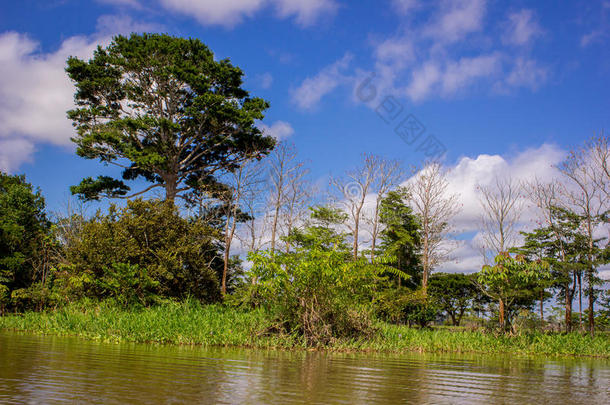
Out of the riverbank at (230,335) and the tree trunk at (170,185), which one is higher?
the tree trunk at (170,185)

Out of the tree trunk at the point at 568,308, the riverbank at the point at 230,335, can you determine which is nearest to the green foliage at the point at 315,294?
the riverbank at the point at 230,335

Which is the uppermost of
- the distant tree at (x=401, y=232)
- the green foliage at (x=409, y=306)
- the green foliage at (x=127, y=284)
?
the distant tree at (x=401, y=232)

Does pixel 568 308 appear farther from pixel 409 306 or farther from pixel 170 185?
pixel 170 185

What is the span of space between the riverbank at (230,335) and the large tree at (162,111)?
1034 centimetres

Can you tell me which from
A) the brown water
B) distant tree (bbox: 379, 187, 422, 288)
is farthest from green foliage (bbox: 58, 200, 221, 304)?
distant tree (bbox: 379, 187, 422, 288)

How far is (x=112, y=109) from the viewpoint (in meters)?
24.1

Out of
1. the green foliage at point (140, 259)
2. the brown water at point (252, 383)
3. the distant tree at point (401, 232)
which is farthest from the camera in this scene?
the distant tree at point (401, 232)

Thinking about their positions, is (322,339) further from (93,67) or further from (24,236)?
(24,236)

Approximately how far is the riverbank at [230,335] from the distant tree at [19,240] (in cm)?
1019

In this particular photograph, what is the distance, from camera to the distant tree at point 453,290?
33.2 m

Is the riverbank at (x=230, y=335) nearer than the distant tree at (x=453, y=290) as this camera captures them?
Yes

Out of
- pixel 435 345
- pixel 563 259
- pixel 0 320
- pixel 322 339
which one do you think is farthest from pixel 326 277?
pixel 563 259

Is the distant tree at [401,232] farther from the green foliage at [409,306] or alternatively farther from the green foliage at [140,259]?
the green foliage at [140,259]

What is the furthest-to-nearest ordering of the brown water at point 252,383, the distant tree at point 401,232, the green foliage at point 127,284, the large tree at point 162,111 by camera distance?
the distant tree at point 401,232
the large tree at point 162,111
the green foliage at point 127,284
the brown water at point 252,383
